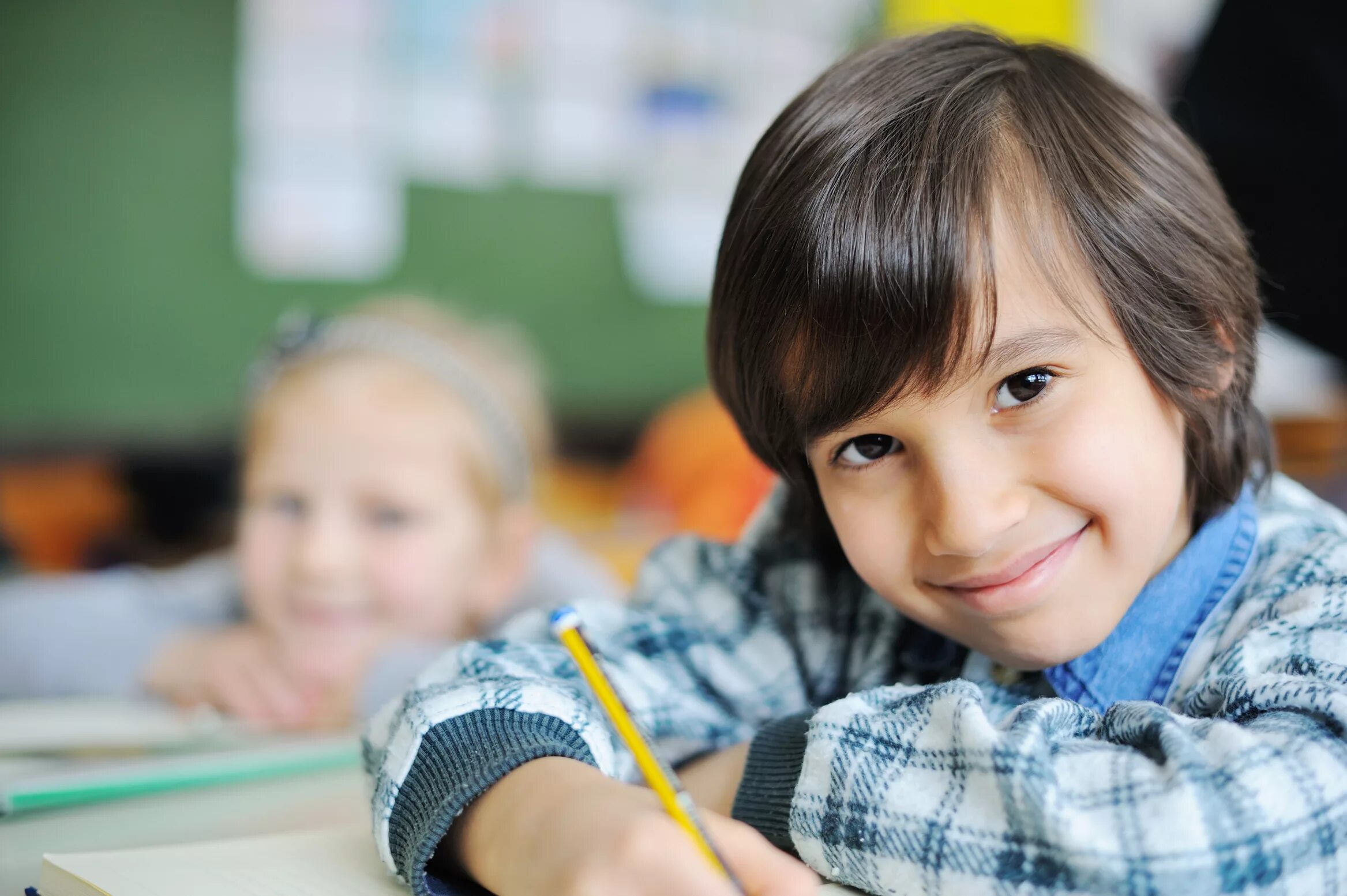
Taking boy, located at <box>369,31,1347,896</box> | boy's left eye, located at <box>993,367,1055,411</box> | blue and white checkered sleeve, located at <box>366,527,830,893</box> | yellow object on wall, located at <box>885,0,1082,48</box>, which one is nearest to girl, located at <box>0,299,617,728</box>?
blue and white checkered sleeve, located at <box>366,527,830,893</box>

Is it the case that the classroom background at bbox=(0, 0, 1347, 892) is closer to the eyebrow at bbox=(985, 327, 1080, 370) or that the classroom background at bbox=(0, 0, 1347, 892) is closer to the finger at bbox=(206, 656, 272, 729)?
the finger at bbox=(206, 656, 272, 729)

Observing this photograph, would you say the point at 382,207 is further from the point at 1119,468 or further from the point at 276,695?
the point at 1119,468

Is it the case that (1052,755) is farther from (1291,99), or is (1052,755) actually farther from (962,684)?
(1291,99)

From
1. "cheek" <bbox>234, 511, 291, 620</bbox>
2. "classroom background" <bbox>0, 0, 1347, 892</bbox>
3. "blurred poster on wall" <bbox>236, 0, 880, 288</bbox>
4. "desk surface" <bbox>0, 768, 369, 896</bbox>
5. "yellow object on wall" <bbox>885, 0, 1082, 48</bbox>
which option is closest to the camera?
"desk surface" <bbox>0, 768, 369, 896</bbox>

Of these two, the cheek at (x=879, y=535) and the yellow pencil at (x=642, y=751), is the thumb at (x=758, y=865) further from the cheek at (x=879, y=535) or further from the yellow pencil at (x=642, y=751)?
the cheek at (x=879, y=535)

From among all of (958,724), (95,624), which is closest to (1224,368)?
(958,724)

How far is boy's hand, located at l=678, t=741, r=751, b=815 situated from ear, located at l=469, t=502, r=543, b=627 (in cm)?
72

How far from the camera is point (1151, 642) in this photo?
538 millimetres

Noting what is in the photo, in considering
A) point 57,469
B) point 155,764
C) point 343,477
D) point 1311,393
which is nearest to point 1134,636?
point 155,764

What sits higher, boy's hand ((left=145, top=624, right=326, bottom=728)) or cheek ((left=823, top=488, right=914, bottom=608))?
cheek ((left=823, top=488, right=914, bottom=608))

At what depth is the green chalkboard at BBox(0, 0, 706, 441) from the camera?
178 centimetres

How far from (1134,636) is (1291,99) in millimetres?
685

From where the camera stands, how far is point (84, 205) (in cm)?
184

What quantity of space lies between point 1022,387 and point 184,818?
1.61 feet
